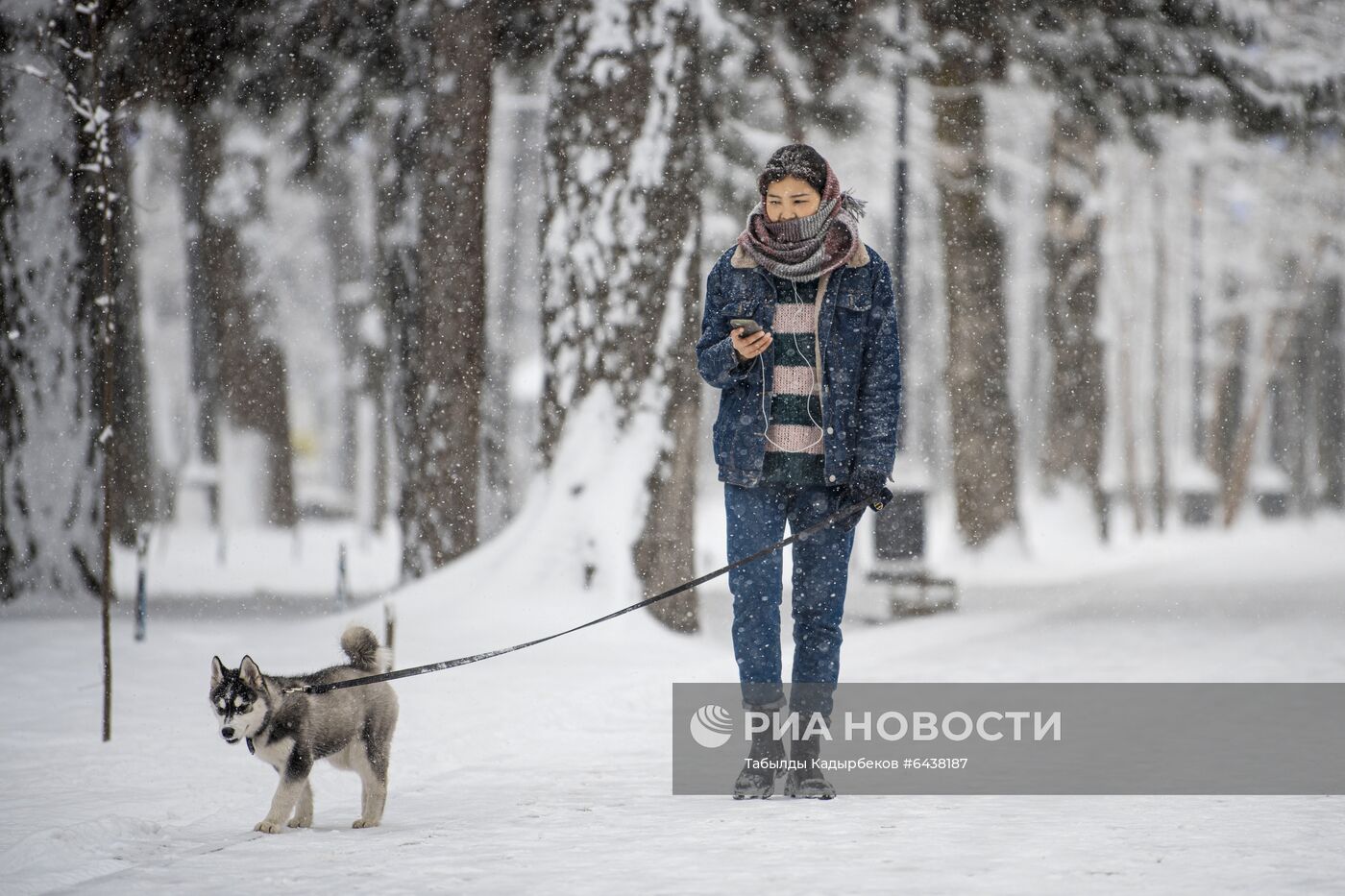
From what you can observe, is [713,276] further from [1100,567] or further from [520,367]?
[520,367]

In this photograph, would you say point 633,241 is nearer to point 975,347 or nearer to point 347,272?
point 975,347

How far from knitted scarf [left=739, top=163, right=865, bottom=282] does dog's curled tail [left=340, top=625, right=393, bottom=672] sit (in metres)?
1.80

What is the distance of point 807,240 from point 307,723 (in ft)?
7.31

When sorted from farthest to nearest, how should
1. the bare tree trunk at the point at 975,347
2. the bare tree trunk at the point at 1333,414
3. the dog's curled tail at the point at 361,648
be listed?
the bare tree trunk at the point at 1333,414, the bare tree trunk at the point at 975,347, the dog's curled tail at the point at 361,648

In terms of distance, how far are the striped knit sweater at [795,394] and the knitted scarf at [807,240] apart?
94 millimetres

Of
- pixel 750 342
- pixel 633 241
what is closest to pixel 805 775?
pixel 750 342

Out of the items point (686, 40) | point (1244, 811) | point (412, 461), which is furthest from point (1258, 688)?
point (412, 461)

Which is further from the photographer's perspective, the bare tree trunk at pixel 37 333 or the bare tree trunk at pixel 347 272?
the bare tree trunk at pixel 347 272

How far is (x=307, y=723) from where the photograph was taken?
4930mm

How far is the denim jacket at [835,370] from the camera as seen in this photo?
215 inches

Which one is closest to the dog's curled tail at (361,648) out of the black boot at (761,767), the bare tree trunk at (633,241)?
the black boot at (761,767)

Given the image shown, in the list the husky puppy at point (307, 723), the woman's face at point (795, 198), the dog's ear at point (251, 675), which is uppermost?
the woman's face at point (795, 198)

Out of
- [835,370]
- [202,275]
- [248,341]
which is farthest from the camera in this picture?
[248,341]

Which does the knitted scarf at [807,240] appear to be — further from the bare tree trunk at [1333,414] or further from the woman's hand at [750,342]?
the bare tree trunk at [1333,414]
